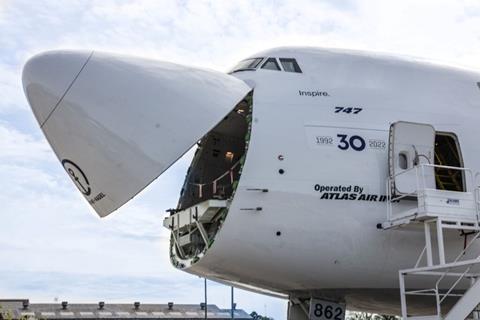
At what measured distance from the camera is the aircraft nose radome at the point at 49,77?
15312mm

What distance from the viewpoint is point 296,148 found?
1650cm

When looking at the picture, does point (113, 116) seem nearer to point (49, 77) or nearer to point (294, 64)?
point (49, 77)

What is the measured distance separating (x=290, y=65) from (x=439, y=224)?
207 inches

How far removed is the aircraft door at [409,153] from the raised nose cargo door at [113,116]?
165 inches

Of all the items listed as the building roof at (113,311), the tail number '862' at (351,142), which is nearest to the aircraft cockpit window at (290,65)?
the tail number '862' at (351,142)

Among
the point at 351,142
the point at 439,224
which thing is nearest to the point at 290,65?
the point at 351,142

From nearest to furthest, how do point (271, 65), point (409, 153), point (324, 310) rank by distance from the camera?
point (409, 153) → point (271, 65) → point (324, 310)

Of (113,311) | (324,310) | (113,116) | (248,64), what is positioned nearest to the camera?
(113,116)

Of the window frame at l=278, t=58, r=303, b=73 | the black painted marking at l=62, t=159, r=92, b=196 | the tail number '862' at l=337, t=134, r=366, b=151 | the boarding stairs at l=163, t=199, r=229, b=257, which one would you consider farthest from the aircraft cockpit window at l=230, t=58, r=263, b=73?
the black painted marking at l=62, t=159, r=92, b=196

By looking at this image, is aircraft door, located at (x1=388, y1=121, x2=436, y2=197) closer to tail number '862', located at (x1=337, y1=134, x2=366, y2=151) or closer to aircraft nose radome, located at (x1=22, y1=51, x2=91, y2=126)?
tail number '862', located at (x1=337, y1=134, x2=366, y2=151)

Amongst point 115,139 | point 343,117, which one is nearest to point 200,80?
point 115,139

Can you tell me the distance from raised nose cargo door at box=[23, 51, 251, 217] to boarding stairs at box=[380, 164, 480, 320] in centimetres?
467

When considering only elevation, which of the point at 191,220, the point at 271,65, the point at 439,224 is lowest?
the point at 439,224

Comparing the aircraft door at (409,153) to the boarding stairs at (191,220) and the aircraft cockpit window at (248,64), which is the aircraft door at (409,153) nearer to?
the aircraft cockpit window at (248,64)
